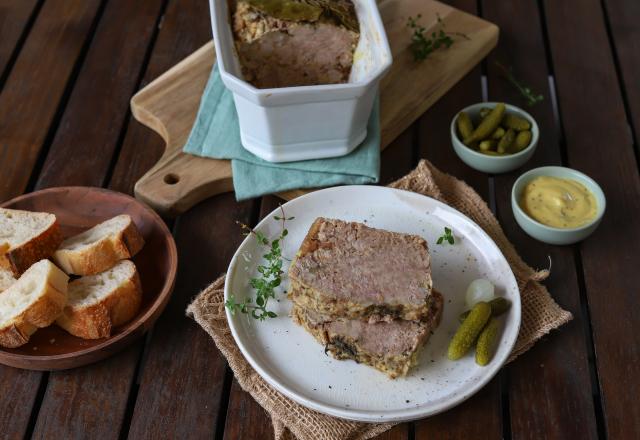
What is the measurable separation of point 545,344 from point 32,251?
1.65 m

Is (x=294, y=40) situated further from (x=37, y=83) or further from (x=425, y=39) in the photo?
(x=37, y=83)

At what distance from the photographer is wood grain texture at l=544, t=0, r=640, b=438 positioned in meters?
2.26

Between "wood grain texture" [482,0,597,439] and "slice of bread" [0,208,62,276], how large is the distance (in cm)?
152

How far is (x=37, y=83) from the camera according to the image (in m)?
3.17

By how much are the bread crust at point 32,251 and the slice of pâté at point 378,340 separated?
88 cm

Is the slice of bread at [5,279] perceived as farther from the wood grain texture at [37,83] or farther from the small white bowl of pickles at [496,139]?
the small white bowl of pickles at [496,139]

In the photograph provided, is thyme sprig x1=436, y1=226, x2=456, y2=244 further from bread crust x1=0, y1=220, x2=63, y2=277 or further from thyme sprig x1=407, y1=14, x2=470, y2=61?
bread crust x1=0, y1=220, x2=63, y2=277

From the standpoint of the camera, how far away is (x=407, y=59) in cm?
321

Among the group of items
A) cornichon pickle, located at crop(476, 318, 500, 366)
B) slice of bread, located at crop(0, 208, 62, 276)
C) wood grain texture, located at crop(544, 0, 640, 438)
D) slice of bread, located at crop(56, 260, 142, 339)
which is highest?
slice of bread, located at crop(0, 208, 62, 276)

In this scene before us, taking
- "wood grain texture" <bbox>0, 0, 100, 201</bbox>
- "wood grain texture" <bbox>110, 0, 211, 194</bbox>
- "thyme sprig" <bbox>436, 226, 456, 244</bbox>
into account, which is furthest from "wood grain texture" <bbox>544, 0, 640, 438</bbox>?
"wood grain texture" <bbox>0, 0, 100, 201</bbox>

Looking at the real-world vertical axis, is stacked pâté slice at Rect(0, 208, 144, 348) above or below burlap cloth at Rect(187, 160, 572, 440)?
above

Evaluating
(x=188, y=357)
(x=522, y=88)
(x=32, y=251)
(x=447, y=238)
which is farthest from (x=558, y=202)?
(x=32, y=251)

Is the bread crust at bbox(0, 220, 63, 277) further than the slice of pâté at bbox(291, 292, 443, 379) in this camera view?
Yes

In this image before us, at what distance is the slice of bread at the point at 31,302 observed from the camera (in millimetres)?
2117
